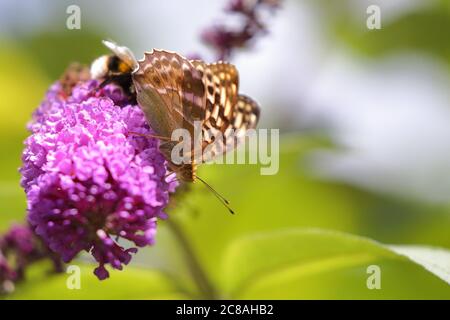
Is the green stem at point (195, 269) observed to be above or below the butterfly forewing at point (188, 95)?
below

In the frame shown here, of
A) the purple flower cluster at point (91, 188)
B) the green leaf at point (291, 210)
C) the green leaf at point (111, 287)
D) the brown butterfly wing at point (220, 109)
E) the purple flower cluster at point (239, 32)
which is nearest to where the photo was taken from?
the purple flower cluster at point (91, 188)

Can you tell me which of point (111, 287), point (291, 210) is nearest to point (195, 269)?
point (111, 287)

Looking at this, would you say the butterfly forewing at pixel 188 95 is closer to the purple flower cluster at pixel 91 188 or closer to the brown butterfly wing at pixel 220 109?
the brown butterfly wing at pixel 220 109

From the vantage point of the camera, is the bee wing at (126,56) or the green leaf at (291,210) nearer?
the bee wing at (126,56)

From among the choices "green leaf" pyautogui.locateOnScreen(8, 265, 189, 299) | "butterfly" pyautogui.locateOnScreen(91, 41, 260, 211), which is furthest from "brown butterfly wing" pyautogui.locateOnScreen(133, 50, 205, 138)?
"green leaf" pyautogui.locateOnScreen(8, 265, 189, 299)

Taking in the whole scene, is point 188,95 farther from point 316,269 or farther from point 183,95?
point 316,269

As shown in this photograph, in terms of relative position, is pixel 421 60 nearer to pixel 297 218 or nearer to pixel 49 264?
pixel 297 218

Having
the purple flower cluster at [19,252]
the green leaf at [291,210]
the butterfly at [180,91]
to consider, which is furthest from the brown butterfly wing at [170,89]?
the purple flower cluster at [19,252]

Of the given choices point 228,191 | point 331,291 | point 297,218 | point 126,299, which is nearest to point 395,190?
point 297,218
